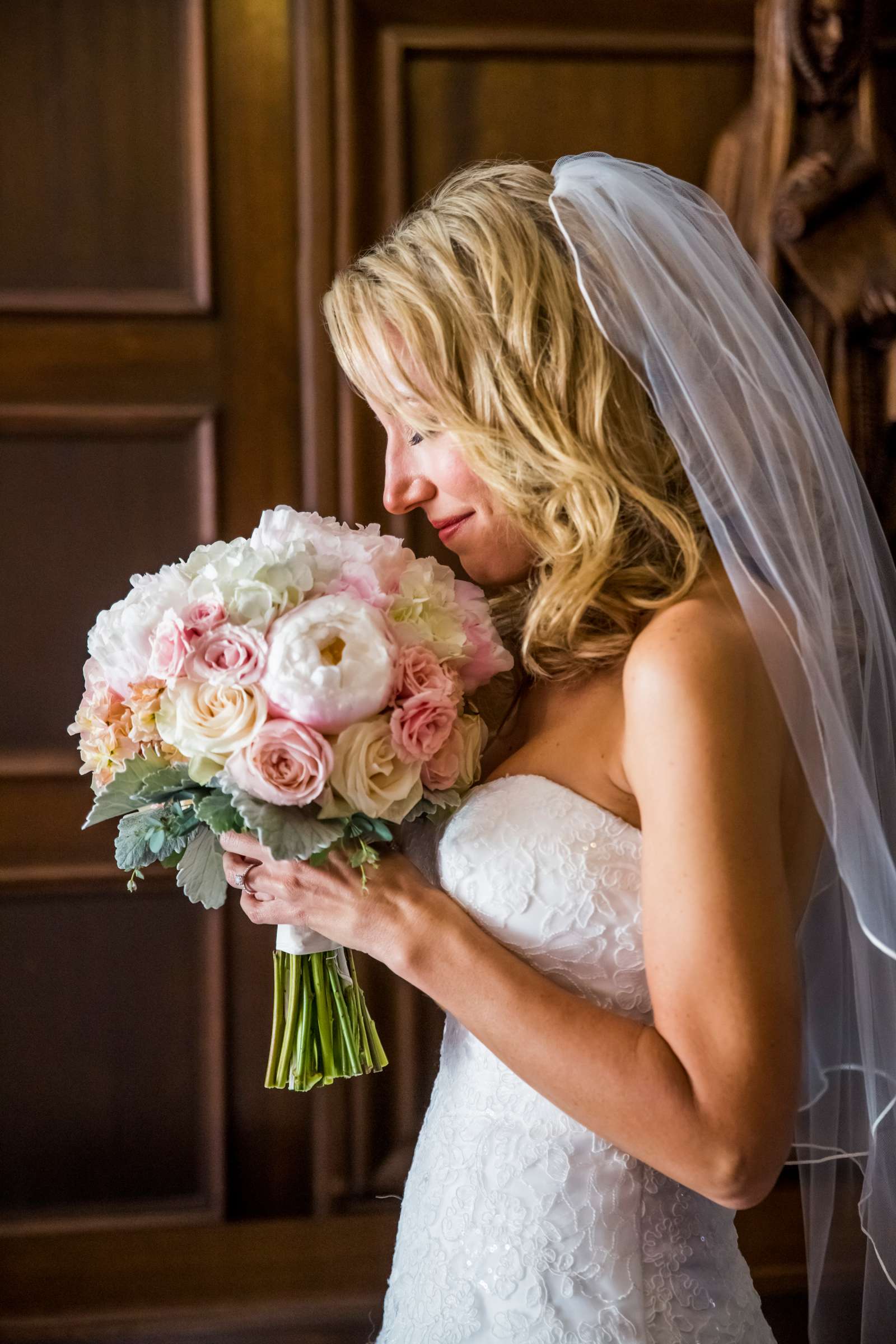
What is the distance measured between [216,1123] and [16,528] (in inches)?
52.5

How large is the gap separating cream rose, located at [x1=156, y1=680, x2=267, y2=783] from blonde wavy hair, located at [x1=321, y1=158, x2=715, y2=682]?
391 millimetres

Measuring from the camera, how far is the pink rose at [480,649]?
4.69ft

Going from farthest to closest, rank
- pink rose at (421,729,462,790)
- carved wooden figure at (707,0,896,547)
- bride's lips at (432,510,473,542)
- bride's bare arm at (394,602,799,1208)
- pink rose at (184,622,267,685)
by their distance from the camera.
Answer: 1. carved wooden figure at (707,0,896,547)
2. bride's lips at (432,510,473,542)
3. pink rose at (421,729,462,790)
4. pink rose at (184,622,267,685)
5. bride's bare arm at (394,602,799,1208)

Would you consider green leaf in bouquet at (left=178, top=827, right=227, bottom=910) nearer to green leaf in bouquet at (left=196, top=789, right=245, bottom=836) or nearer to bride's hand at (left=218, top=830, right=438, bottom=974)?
bride's hand at (left=218, top=830, right=438, bottom=974)

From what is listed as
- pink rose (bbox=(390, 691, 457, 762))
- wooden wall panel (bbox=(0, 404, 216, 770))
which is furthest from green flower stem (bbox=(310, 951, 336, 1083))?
wooden wall panel (bbox=(0, 404, 216, 770))

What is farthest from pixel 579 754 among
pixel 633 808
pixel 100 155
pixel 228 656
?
pixel 100 155

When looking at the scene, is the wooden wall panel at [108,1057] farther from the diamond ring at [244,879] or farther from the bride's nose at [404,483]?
the bride's nose at [404,483]

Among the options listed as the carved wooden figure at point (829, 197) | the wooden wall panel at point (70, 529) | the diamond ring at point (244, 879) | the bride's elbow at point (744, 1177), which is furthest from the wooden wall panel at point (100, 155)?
the bride's elbow at point (744, 1177)

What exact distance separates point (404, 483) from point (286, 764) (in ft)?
1.65

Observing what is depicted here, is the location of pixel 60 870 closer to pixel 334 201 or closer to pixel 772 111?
pixel 334 201

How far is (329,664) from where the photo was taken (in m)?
1.22

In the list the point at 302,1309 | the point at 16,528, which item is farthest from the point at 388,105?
the point at 302,1309

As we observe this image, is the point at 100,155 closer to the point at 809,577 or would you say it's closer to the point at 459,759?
the point at 459,759

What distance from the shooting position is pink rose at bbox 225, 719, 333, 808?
1.18 meters
